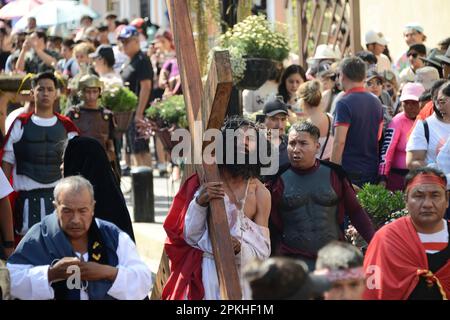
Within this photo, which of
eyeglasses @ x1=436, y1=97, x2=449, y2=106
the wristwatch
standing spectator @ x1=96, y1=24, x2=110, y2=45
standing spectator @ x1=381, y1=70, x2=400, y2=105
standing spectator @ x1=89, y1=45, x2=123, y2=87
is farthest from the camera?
standing spectator @ x1=96, y1=24, x2=110, y2=45

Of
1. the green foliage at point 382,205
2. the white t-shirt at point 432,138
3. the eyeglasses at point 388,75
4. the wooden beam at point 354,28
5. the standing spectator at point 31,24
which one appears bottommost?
the green foliage at point 382,205

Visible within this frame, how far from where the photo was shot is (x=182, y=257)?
779 cm

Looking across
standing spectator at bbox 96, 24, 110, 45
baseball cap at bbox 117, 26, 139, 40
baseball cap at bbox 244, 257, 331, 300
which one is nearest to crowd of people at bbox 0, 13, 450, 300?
baseball cap at bbox 244, 257, 331, 300

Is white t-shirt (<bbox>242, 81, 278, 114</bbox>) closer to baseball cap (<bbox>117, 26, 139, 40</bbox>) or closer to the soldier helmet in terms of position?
the soldier helmet

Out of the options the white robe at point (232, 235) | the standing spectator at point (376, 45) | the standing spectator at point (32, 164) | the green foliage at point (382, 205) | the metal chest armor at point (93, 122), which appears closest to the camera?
the white robe at point (232, 235)

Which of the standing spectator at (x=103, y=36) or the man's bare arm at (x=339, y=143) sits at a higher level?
the standing spectator at (x=103, y=36)

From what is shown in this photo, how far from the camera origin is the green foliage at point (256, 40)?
12758 mm

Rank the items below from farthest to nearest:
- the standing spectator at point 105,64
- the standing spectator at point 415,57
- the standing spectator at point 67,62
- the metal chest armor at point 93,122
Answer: the standing spectator at point 67,62, the standing spectator at point 105,64, the standing spectator at point 415,57, the metal chest armor at point 93,122

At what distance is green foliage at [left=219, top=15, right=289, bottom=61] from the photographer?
502 inches

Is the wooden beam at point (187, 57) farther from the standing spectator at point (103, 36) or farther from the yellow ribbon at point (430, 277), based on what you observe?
the standing spectator at point (103, 36)

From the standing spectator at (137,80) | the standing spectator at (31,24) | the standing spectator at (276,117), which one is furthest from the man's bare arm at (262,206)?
the standing spectator at (31,24)

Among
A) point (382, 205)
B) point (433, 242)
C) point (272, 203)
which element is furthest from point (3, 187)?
point (433, 242)

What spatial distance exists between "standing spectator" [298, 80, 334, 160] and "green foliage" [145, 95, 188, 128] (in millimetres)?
3399
